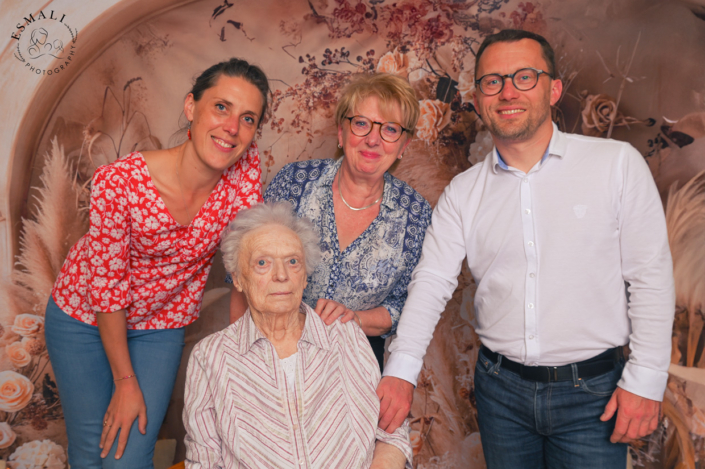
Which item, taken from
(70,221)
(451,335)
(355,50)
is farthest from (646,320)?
(70,221)

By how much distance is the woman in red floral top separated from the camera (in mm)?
1894

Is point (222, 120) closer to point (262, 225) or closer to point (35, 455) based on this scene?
point (262, 225)

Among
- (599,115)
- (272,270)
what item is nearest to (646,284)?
(272,270)

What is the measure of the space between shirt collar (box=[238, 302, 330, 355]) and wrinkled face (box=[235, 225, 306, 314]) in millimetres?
56

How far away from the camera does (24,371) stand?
2900 mm

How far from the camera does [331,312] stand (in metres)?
1.91

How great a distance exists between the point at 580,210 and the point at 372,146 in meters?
0.80

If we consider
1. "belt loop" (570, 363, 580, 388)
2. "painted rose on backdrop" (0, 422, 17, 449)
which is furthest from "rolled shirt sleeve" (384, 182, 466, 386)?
"painted rose on backdrop" (0, 422, 17, 449)

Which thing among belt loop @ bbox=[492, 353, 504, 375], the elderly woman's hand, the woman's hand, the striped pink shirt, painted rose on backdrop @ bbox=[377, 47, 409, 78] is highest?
painted rose on backdrop @ bbox=[377, 47, 409, 78]

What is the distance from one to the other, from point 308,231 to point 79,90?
1.78 metres

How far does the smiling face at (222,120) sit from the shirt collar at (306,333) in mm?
602

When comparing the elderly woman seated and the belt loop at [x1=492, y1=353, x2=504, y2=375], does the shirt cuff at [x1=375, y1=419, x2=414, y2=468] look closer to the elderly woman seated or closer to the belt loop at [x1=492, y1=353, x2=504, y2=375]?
the elderly woman seated

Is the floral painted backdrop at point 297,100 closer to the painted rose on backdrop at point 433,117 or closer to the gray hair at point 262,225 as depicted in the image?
the painted rose on backdrop at point 433,117

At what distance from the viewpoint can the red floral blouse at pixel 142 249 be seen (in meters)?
1.86
